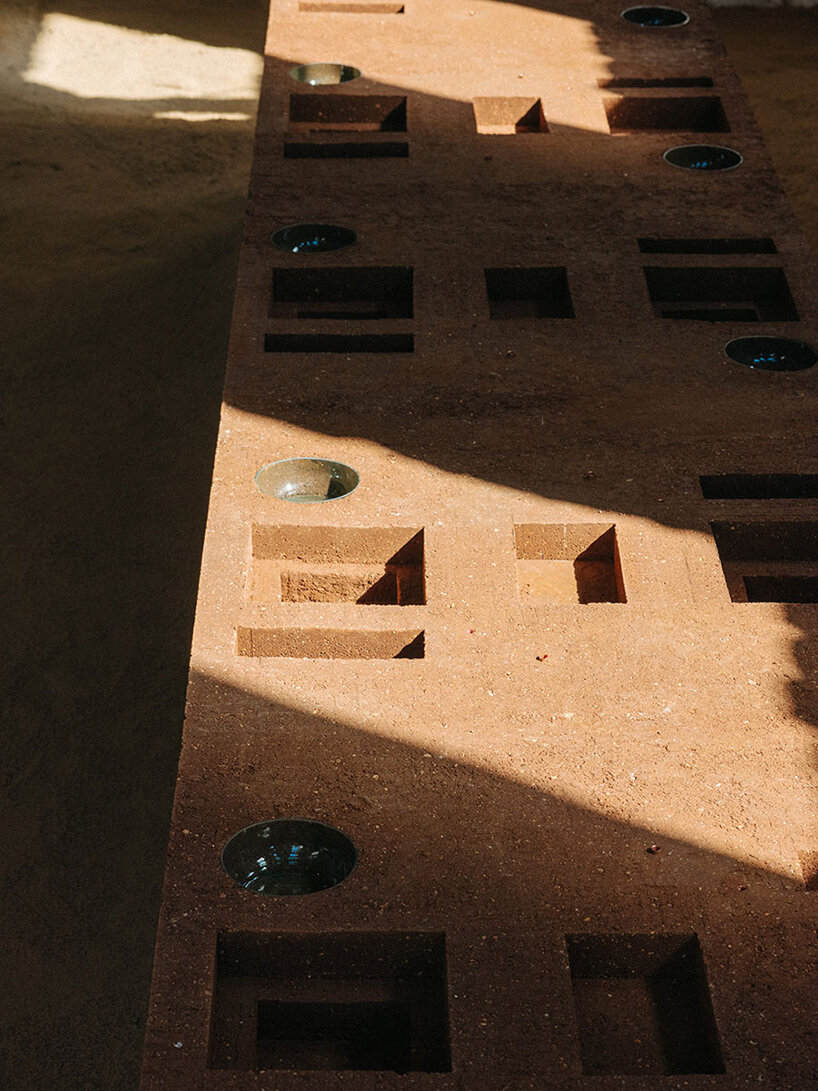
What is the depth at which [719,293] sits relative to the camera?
245 inches

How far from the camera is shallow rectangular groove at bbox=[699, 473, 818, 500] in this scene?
4742 millimetres

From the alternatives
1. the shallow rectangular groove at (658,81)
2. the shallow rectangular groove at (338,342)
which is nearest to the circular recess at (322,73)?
the shallow rectangular groove at (658,81)

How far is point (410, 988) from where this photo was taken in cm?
323

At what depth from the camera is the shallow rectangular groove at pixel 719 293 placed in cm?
607

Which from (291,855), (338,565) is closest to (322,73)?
(338,565)

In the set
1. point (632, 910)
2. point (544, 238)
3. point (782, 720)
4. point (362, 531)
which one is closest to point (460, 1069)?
point (632, 910)

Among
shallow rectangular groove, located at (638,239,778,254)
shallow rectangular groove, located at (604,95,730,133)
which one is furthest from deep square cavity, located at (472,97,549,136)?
shallow rectangular groove, located at (638,239,778,254)

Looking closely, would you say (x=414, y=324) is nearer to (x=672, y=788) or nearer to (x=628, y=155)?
(x=628, y=155)

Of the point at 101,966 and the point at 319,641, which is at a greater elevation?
the point at 319,641

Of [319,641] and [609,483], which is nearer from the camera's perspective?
[319,641]

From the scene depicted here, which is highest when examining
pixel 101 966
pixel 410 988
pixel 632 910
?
pixel 632 910

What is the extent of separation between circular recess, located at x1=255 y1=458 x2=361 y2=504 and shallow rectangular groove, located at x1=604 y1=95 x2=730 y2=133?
3878 millimetres

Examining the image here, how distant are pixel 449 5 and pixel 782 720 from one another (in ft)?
21.2

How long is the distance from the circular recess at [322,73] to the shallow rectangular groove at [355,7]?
1068mm
